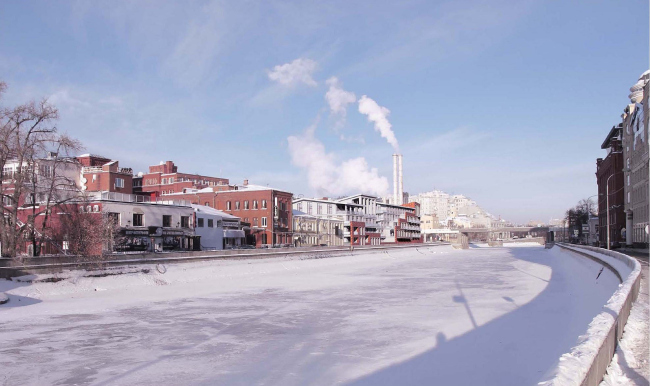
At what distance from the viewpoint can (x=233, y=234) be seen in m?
75.9

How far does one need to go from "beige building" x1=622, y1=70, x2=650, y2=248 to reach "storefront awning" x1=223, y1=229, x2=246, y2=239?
54984mm

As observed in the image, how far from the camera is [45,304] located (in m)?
27.6

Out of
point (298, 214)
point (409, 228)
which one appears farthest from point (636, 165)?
point (409, 228)

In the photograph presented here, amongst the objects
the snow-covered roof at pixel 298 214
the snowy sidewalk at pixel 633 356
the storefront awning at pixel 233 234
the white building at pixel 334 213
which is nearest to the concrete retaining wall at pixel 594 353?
the snowy sidewalk at pixel 633 356

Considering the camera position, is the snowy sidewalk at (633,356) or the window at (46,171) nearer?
the snowy sidewalk at (633,356)

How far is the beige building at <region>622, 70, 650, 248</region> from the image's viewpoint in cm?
7144

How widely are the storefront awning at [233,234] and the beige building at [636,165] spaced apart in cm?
5498

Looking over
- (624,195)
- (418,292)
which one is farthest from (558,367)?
(624,195)

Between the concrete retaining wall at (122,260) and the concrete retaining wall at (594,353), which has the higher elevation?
the concrete retaining wall at (594,353)

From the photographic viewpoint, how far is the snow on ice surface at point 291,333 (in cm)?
1257

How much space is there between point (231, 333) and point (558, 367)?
1252cm

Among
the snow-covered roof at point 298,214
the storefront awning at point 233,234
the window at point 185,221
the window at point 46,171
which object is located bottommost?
the storefront awning at point 233,234

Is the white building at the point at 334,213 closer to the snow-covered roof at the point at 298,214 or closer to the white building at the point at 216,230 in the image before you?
the snow-covered roof at the point at 298,214

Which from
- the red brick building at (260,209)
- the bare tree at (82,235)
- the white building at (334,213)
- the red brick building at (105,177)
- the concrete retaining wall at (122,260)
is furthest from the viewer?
the white building at (334,213)
